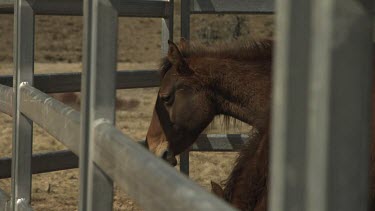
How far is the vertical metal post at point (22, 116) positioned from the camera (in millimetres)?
3014

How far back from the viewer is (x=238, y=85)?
5598 mm

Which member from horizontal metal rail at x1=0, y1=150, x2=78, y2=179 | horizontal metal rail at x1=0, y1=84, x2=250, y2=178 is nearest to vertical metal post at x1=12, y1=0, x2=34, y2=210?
horizontal metal rail at x1=0, y1=84, x2=250, y2=178

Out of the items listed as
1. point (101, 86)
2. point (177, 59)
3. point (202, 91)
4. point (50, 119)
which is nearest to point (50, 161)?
point (177, 59)

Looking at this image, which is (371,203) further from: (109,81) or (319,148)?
(319,148)

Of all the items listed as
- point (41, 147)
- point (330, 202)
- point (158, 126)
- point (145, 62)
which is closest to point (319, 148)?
point (330, 202)

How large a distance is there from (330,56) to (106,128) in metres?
1.03

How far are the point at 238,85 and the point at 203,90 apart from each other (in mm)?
208

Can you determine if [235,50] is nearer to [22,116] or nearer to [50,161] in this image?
[50,161]

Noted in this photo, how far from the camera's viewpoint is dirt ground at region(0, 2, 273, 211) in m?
6.96

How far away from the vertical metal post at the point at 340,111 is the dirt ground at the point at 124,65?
513 centimetres

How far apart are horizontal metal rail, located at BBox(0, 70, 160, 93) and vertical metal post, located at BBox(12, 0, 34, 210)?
128 centimetres

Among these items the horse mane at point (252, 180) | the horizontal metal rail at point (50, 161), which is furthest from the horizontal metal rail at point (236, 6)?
the horse mane at point (252, 180)

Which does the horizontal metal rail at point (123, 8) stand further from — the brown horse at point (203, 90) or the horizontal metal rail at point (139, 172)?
the horizontal metal rail at point (139, 172)

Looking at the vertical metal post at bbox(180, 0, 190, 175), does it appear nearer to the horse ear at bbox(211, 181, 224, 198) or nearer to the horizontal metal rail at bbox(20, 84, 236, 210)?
the horse ear at bbox(211, 181, 224, 198)
